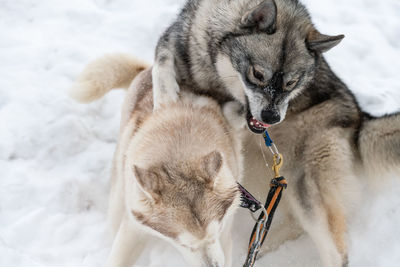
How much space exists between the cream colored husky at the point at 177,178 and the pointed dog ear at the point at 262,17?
2.33ft

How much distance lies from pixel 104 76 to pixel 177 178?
1.84m

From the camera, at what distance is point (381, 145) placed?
3115mm

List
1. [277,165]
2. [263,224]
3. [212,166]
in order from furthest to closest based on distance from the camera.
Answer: [277,165] → [263,224] → [212,166]

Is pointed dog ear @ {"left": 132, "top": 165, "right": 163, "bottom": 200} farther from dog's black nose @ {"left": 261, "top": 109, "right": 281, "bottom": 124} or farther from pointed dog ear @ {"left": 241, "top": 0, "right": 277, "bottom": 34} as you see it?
pointed dog ear @ {"left": 241, "top": 0, "right": 277, "bottom": 34}

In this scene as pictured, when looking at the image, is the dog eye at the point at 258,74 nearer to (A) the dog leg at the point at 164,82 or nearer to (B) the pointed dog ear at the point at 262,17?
(B) the pointed dog ear at the point at 262,17

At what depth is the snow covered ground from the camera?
3375 millimetres

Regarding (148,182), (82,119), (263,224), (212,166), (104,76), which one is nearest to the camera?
(148,182)

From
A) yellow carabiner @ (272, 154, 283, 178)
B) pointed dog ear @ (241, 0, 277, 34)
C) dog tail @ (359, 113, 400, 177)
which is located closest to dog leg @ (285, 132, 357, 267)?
dog tail @ (359, 113, 400, 177)

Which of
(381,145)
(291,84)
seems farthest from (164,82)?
(381,145)

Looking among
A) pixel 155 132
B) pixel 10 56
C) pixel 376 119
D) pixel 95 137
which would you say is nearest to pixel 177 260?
pixel 155 132

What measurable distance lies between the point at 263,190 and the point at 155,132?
62.7 inches

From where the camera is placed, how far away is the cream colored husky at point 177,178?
223cm

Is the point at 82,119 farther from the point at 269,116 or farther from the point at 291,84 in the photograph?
the point at 291,84

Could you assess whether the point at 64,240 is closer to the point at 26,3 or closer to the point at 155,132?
the point at 155,132
